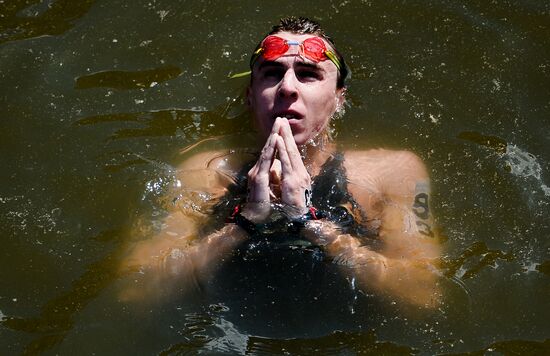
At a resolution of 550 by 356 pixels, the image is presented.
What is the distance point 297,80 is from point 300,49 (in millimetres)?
255

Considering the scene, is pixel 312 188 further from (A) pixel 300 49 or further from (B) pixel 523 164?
(B) pixel 523 164

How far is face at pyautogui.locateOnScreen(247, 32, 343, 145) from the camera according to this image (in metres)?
5.65

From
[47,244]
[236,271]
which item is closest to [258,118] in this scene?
[236,271]

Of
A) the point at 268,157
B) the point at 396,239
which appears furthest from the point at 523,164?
the point at 268,157

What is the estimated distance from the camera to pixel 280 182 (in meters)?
5.08

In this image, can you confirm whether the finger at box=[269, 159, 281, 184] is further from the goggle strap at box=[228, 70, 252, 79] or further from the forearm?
the goggle strap at box=[228, 70, 252, 79]

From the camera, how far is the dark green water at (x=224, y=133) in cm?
490

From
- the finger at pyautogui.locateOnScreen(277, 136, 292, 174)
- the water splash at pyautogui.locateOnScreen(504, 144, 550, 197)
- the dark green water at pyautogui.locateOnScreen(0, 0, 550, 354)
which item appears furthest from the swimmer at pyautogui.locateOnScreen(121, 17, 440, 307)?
the water splash at pyautogui.locateOnScreen(504, 144, 550, 197)

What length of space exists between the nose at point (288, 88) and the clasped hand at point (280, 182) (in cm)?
56

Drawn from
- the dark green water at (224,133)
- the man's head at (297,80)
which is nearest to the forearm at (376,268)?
the dark green water at (224,133)

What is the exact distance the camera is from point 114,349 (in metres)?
4.79

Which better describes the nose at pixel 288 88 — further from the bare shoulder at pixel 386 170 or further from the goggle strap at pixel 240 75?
the goggle strap at pixel 240 75

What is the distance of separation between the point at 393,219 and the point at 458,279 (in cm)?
56

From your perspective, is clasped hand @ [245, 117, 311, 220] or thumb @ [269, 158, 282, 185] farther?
thumb @ [269, 158, 282, 185]
